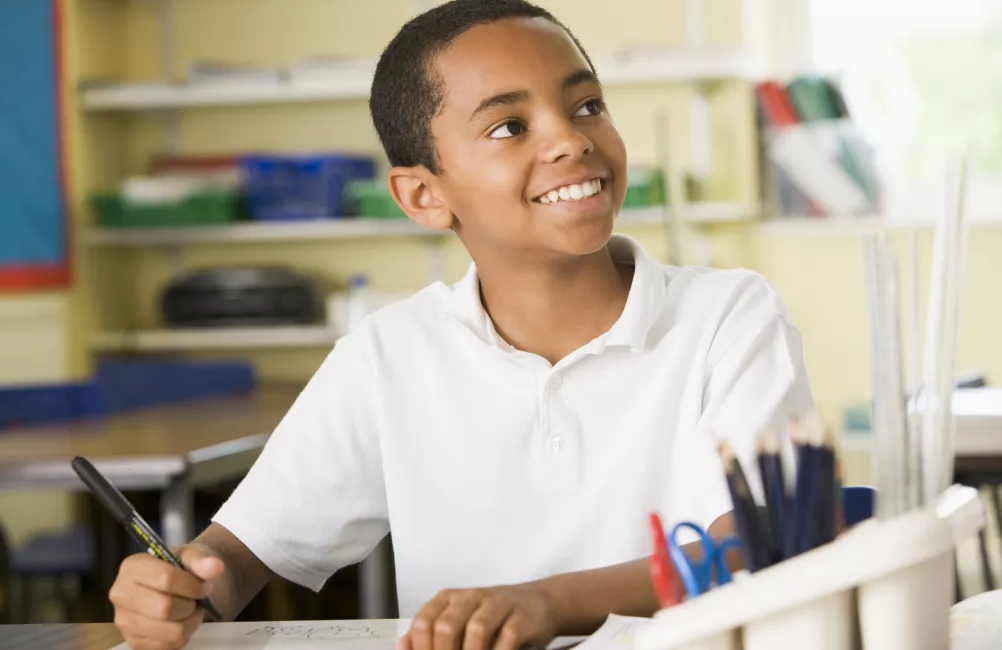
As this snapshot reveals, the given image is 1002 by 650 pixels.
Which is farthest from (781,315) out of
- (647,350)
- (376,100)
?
(376,100)

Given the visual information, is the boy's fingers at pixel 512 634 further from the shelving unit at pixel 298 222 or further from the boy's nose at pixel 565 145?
the shelving unit at pixel 298 222

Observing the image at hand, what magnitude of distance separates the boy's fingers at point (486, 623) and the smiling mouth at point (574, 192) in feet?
1.39

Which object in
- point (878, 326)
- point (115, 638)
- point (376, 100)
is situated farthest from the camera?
point (376, 100)

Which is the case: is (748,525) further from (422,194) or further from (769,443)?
(422,194)

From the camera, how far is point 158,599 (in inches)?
36.1

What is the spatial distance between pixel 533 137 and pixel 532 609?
46 centimetres

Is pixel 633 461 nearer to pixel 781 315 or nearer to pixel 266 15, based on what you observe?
pixel 781 315

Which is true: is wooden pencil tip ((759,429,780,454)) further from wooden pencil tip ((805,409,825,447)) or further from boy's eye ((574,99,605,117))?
boy's eye ((574,99,605,117))

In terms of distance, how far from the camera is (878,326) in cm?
53

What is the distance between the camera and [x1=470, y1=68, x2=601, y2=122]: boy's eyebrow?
3.68ft

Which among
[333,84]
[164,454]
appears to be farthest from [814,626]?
[333,84]

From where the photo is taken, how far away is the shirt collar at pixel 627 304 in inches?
44.8

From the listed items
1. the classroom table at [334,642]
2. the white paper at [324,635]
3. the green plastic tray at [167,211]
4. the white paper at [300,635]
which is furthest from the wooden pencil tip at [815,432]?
the green plastic tray at [167,211]

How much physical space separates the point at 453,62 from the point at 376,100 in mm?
172
